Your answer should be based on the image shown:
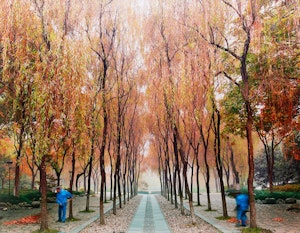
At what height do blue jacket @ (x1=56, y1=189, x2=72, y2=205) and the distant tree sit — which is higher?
the distant tree

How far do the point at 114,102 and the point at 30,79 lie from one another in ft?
34.0

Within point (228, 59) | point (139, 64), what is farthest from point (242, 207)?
point (139, 64)

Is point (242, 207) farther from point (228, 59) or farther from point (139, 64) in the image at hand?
point (139, 64)

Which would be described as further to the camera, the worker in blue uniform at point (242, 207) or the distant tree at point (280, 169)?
the distant tree at point (280, 169)

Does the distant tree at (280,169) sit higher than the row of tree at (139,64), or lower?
lower

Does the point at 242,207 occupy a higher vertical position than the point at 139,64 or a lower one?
lower

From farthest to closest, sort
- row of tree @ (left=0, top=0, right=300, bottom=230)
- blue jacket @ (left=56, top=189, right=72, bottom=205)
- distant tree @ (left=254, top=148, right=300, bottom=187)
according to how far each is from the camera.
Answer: distant tree @ (left=254, top=148, right=300, bottom=187) → blue jacket @ (left=56, top=189, right=72, bottom=205) → row of tree @ (left=0, top=0, right=300, bottom=230)

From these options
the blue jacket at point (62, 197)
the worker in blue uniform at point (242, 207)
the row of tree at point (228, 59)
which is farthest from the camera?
the blue jacket at point (62, 197)

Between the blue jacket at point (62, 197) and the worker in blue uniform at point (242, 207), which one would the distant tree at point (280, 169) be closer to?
the worker in blue uniform at point (242, 207)

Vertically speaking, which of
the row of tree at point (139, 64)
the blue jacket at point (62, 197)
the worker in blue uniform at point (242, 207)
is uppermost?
the row of tree at point (139, 64)

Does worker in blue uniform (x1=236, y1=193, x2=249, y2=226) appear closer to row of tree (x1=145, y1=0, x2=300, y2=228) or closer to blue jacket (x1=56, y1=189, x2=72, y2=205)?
row of tree (x1=145, y1=0, x2=300, y2=228)

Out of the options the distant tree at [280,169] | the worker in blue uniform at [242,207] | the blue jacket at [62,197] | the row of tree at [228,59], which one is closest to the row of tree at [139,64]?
the row of tree at [228,59]

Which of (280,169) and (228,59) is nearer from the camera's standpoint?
(228,59)

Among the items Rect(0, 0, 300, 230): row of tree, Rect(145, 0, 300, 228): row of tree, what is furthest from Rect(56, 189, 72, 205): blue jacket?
Rect(145, 0, 300, 228): row of tree
